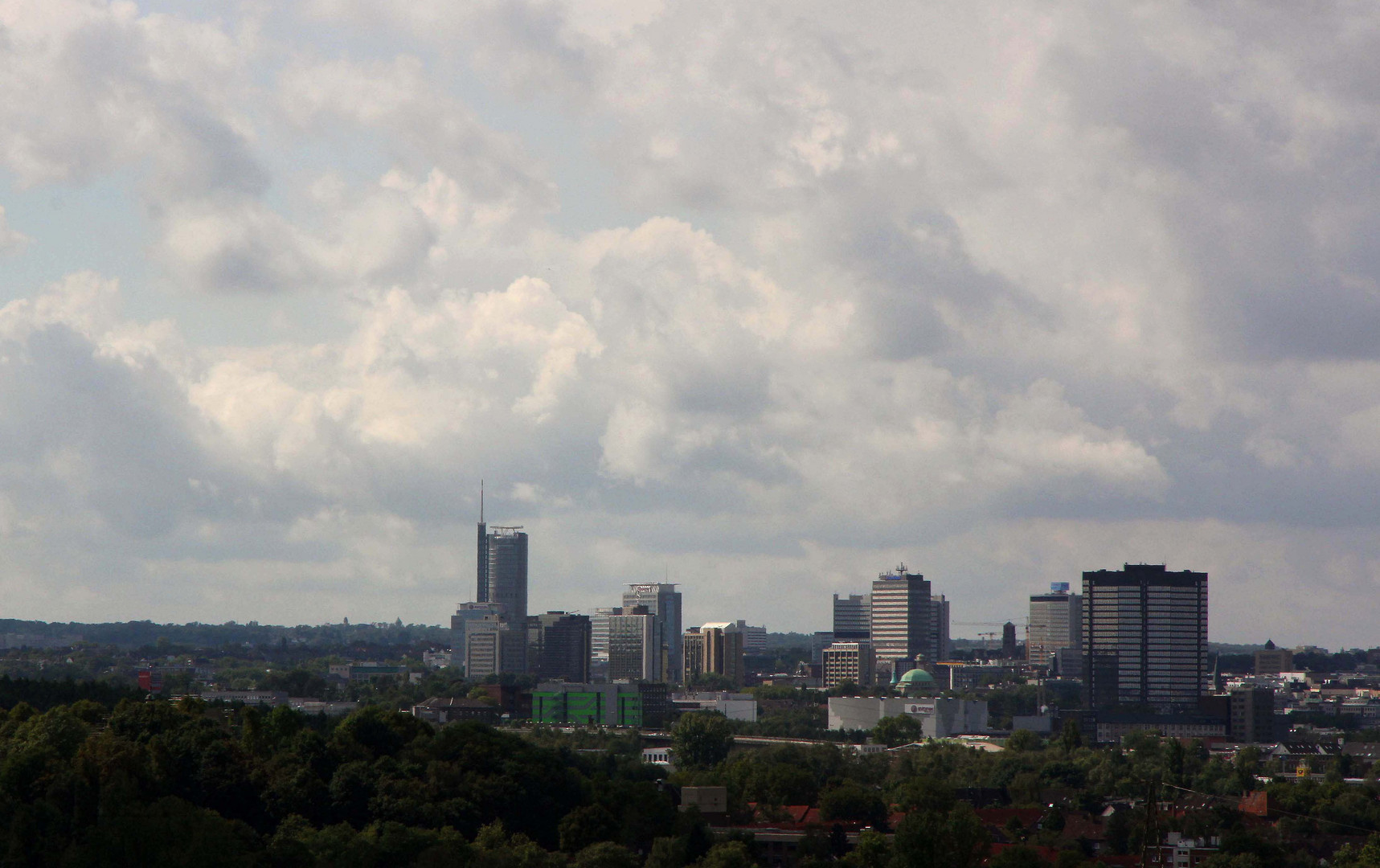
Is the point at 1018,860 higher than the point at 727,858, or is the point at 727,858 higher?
the point at 727,858

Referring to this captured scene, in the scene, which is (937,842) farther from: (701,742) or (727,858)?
(701,742)

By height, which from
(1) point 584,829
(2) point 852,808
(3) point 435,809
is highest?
(3) point 435,809

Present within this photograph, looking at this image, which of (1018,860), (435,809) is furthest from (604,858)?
(1018,860)

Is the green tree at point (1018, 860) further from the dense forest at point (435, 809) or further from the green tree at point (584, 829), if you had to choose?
the green tree at point (584, 829)

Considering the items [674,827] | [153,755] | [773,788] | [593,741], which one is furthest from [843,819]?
[593,741]

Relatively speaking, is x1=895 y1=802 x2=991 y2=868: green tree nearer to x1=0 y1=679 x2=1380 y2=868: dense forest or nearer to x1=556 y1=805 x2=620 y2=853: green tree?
x1=0 y1=679 x2=1380 y2=868: dense forest

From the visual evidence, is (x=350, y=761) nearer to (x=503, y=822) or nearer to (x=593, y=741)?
(x=503, y=822)

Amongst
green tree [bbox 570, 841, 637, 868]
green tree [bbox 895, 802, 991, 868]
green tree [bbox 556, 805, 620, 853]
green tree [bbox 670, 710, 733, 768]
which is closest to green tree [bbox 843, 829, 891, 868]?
green tree [bbox 895, 802, 991, 868]

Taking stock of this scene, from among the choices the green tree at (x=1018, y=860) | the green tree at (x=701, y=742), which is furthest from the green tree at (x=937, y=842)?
the green tree at (x=701, y=742)
